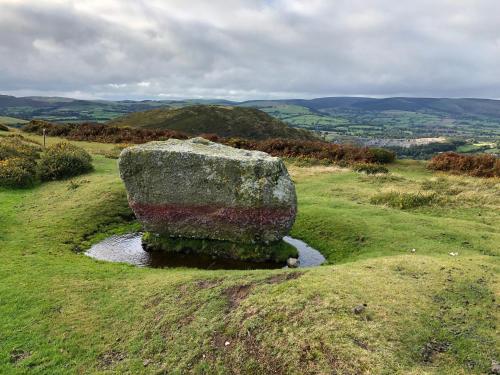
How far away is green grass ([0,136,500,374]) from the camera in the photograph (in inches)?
422

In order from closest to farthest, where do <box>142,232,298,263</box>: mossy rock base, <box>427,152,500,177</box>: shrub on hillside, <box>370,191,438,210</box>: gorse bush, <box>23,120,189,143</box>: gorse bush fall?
<box>142,232,298,263</box>: mossy rock base < <box>370,191,438,210</box>: gorse bush < <box>427,152,500,177</box>: shrub on hillside < <box>23,120,189,143</box>: gorse bush

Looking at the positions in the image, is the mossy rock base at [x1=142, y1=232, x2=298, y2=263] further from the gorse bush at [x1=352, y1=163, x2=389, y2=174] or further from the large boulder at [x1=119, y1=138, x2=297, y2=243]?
the gorse bush at [x1=352, y1=163, x2=389, y2=174]

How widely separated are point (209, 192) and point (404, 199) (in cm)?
1555

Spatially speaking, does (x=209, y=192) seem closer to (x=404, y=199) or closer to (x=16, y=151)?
(x=404, y=199)

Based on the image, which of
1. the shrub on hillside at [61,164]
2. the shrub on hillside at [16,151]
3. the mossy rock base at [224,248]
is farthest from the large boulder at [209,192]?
the shrub on hillside at [16,151]

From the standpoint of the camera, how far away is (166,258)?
21.0m

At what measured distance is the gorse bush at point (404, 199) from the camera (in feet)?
95.1

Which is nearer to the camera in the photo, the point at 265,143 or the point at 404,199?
the point at 404,199

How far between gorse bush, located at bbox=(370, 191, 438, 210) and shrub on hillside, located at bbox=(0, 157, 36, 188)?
27.4 m

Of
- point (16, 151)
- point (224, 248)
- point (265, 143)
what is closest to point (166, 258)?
point (224, 248)

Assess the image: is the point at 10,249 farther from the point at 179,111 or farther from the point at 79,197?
the point at 179,111

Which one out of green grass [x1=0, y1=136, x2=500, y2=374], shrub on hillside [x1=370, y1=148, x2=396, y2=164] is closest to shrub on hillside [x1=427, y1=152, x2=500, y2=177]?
shrub on hillside [x1=370, y1=148, x2=396, y2=164]

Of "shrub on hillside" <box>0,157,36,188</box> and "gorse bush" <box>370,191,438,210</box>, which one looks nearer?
"gorse bush" <box>370,191,438,210</box>

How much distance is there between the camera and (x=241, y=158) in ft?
68.5
